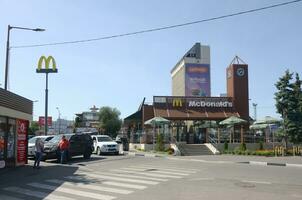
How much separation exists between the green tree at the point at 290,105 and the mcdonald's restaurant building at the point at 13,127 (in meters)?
20.4

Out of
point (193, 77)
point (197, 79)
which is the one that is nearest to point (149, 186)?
point (197, 79)

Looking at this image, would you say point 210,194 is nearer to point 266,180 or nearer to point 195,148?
point 266,180

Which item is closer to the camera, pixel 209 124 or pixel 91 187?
pixel 91 187

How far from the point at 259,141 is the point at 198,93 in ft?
218

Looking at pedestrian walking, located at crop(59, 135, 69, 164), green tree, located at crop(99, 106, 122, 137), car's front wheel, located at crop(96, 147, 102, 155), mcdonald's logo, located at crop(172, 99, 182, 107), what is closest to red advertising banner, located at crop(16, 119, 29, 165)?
pedestrian walking, located at crop(59, 135, 69, 164)

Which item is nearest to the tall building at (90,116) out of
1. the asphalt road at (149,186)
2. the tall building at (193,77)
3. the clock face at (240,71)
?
the tall building at (193,77)

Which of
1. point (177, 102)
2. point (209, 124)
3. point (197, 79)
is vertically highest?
point (197, 79)

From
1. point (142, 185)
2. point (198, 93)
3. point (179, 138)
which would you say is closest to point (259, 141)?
point (179, 138)

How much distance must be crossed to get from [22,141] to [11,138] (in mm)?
1640

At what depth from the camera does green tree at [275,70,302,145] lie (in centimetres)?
3669

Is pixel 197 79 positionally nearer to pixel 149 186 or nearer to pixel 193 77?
pixel 193 77

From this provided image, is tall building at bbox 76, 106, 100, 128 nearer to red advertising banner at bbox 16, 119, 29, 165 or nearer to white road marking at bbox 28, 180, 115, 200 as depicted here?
red advertising banner at bbox 16, 119, 29, 165

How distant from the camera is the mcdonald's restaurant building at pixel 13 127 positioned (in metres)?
22.1

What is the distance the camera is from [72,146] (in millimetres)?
29938
